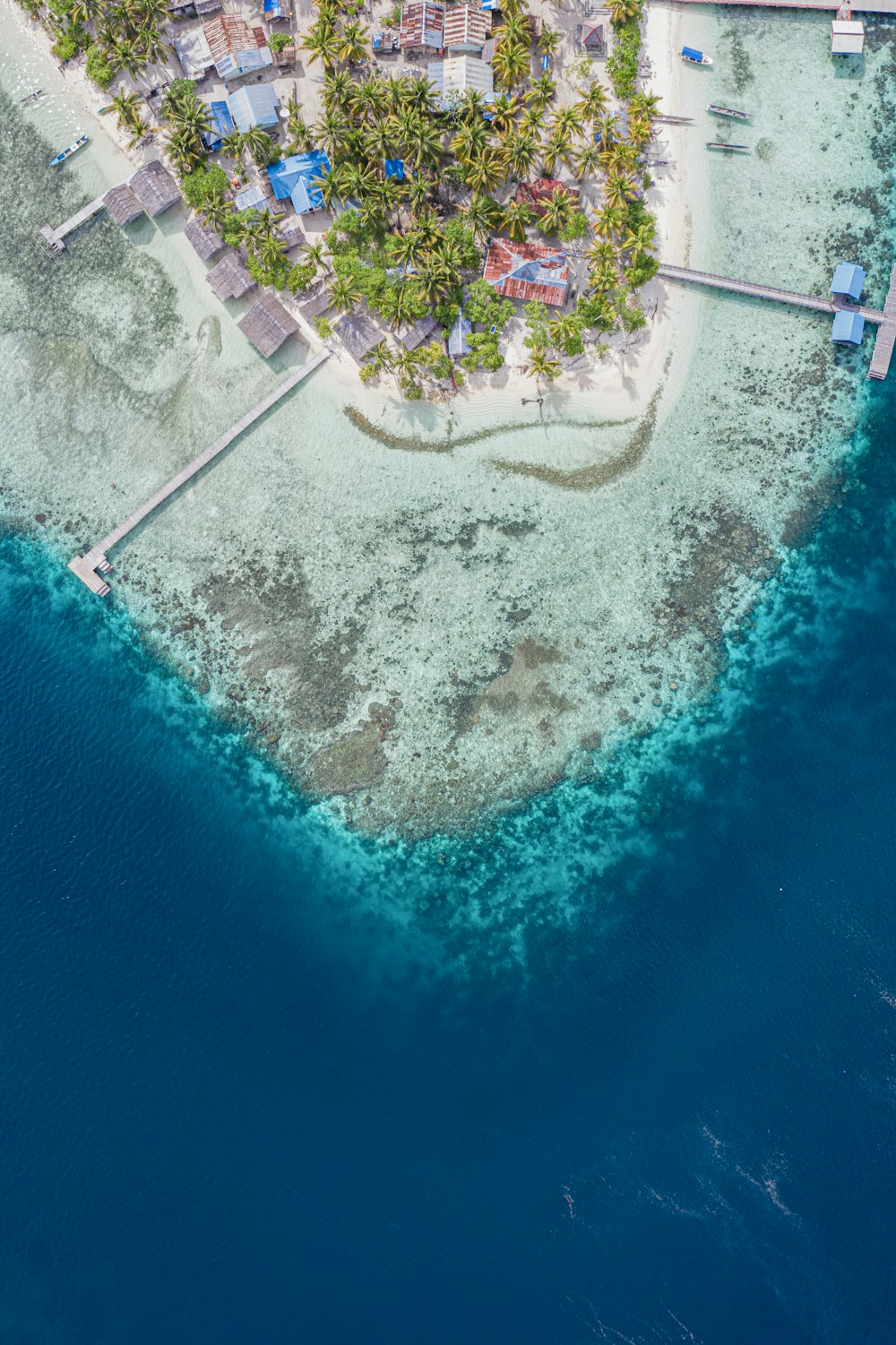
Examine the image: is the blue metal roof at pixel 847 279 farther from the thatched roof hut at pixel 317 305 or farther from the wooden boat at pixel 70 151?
the wooden boat at pixel 70 151

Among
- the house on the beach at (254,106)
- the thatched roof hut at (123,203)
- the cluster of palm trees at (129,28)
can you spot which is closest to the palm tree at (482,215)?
the house on the beach at (254,106)

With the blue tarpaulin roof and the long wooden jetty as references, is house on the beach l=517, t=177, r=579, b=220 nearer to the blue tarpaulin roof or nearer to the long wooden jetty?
the long wooden jetty

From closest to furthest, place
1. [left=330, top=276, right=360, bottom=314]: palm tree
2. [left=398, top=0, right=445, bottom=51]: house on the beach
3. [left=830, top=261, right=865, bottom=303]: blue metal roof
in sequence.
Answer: [left=398, top=0, right=445, bottom=51]: house on the beach → [left=330, top=276, right=360, bottom=314]: palm tree → [left=830, top=261, right=865, bottom=303]: blue metal roof

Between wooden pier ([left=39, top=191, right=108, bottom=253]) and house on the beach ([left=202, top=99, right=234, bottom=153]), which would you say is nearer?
house on the beach ([left=202, top=99, right=234, bottom=153])

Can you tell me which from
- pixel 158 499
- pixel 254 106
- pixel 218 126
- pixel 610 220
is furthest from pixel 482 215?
pixel 158 499

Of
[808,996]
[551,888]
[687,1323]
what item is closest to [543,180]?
[551,888]

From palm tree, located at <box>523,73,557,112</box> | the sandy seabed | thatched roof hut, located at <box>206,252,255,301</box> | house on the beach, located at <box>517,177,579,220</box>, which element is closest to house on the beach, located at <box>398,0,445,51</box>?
palm tree, located at <box>523,73,557,112</box>

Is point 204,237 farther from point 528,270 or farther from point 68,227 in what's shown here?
point 528,270
